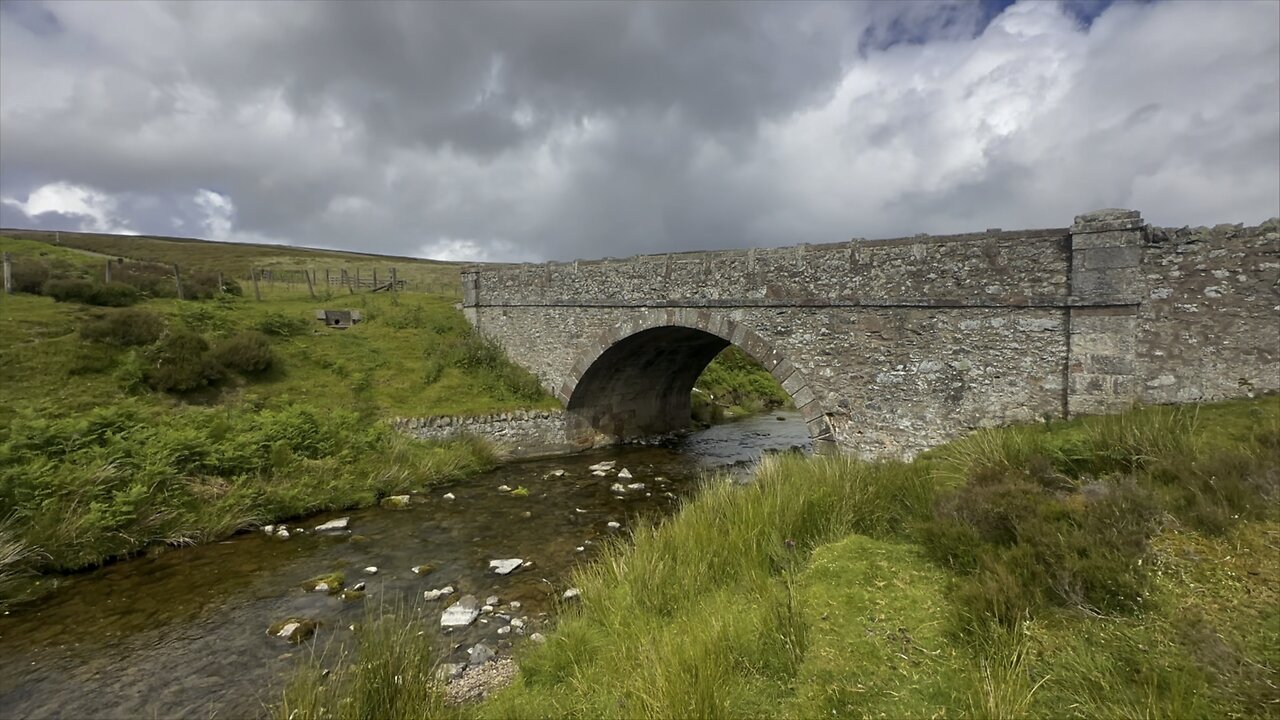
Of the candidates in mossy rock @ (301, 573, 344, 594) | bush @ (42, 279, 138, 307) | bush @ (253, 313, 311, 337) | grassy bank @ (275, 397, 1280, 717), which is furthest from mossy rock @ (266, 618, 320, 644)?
bush @ (42, 279, 138, 307)

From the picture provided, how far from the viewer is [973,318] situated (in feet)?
34.9

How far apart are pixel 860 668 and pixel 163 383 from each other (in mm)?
16605

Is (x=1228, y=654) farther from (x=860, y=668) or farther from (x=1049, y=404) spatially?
(x=1049, y=404)

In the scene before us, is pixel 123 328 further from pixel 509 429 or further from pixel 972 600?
pixel 972 600

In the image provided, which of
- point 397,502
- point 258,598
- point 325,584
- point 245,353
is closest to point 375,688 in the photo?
point 325,584

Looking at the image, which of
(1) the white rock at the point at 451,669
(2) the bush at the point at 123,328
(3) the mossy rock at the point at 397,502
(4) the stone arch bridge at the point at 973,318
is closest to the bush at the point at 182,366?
(2) the bush at the point at 123,328

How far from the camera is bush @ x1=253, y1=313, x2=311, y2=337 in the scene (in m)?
18.4

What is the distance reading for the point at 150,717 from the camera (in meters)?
5.73

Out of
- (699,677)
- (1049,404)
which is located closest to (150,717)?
(699,677)

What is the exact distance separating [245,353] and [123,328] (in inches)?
119

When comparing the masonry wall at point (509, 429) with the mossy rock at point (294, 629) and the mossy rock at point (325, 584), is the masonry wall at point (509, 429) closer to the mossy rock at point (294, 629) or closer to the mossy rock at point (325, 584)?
the mossy rock at point (325, 584)

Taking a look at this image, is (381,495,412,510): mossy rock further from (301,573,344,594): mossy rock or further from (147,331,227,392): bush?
(147,331,227,392): bush

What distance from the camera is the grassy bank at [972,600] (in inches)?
136

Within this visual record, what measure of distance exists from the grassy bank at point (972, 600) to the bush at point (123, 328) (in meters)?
15.4
